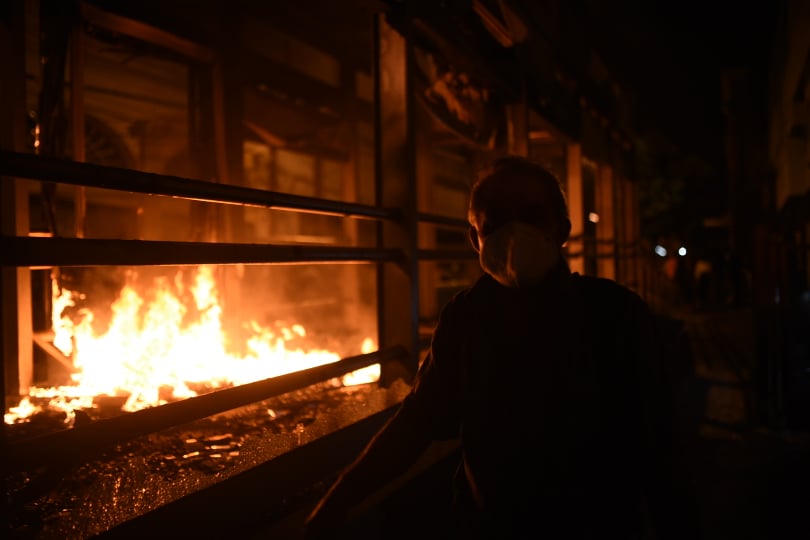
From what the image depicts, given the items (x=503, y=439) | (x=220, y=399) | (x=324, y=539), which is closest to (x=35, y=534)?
(x=220, y=399)

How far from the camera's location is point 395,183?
366cm

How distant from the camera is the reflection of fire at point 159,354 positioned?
4.35 m

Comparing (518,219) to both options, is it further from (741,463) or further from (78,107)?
(741,463)

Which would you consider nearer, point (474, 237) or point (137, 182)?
point (474, 237)

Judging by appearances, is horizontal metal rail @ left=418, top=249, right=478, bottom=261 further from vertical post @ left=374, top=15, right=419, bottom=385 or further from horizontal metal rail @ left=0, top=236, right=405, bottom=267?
horizontal metal rail @ left=0, top=236, right=405, bottom=267

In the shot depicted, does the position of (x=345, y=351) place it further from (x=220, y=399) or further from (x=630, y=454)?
(x=630, y=454)

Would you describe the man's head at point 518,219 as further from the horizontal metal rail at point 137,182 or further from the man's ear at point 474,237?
the horizontal metal rail at point 137,182

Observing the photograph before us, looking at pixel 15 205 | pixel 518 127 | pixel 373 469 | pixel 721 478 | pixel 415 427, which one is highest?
pixel 518 127

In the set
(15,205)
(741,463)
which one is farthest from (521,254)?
→ (741,463)

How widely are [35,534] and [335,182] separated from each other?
10.4 metres

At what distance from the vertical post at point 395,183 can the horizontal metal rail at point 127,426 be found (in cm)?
98

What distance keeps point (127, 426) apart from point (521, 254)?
4.93 ft

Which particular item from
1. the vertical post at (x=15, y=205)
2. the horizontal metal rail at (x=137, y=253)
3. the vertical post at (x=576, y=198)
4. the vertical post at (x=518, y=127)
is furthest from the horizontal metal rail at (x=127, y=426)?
the vertical post at (x=576, y=198)

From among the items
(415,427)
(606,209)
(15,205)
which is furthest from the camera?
(606,209)
